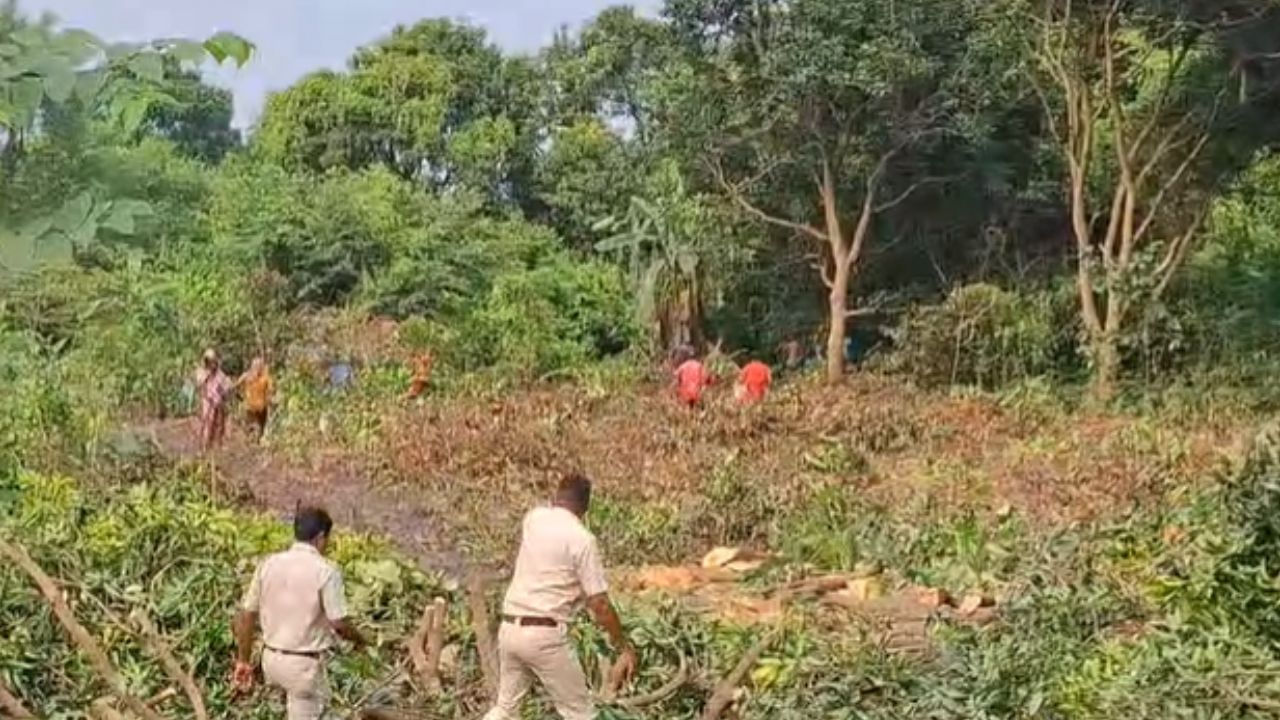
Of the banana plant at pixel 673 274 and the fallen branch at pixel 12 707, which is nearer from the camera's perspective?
the fallen branch at pixel 12 707

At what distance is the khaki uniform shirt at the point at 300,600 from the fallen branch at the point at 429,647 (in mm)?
1662

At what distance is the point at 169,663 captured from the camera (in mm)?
7566

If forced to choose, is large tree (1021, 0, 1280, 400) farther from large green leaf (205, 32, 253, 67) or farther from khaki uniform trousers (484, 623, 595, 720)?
large green leaf (205, 32, 253, 67)

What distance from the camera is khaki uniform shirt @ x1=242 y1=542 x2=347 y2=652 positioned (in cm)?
633

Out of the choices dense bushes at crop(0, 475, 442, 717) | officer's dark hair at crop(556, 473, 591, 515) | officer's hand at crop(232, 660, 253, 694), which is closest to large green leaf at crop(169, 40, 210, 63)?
officer's dark hair at crop(556, 473, 591, 515)

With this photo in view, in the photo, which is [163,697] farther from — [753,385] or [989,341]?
[989,341]

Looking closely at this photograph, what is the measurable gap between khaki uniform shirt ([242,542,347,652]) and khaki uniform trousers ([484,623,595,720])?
0.64 metres

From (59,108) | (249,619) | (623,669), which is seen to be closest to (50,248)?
(59,108)

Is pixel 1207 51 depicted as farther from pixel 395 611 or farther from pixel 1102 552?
pixel 395 611

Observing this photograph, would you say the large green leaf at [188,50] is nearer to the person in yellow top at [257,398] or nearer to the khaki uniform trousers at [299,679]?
the khaki uniform trousers at [299,679]

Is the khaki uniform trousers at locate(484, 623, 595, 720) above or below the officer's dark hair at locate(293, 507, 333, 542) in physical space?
below

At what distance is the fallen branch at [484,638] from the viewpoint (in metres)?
7.84

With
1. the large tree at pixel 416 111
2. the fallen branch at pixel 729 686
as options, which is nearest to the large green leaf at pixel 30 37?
the fallen branch at pixel 729 686

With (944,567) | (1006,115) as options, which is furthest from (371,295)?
(944,567)
